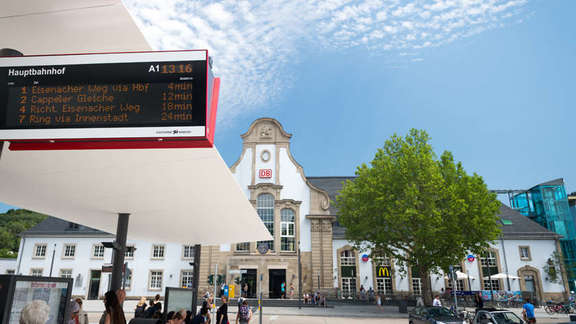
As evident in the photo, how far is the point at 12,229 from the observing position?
59.4m

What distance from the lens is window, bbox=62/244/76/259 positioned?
40.6 m

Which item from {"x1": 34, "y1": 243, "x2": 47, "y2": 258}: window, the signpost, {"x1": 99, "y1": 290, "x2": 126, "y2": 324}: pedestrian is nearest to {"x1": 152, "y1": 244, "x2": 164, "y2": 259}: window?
{"x1": 34, "y1": 243, "x2": 47, "y2": 258}: window

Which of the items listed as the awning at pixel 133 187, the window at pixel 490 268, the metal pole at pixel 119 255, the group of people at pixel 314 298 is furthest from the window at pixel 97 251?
the window at pixel 490 268

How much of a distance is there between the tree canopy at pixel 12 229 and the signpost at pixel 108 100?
210 ft

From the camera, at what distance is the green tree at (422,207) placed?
2595cm

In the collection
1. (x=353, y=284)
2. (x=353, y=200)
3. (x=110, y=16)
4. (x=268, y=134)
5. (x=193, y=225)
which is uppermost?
(x=268, y=134)

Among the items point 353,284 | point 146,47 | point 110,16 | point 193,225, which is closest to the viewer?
point 110,16

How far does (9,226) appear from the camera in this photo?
60031 mm

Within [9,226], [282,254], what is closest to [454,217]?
[282,254]

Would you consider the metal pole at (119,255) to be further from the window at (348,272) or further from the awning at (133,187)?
the window at (348,272)

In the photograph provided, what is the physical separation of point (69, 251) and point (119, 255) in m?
37.8

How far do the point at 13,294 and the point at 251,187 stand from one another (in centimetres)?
3619

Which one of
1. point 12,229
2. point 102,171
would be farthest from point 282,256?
point 12,229

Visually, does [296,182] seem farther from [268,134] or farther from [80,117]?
[80,117]
